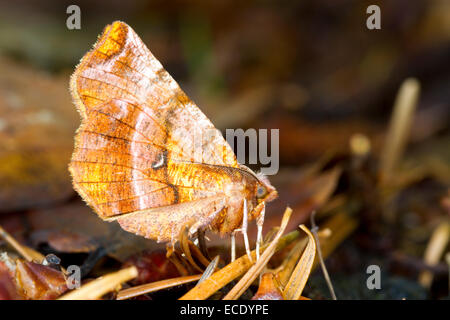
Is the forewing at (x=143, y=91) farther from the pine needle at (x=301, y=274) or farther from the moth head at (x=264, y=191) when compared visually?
the pine needle at (x=301, y=274)

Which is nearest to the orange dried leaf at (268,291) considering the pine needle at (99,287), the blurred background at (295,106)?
the blurred background at (295,106)

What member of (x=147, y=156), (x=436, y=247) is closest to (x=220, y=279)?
(x=147, y=156)

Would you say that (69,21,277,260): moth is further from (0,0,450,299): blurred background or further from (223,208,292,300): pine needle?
(0,0,450,299): blurred background

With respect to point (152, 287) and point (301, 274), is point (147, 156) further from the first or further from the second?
point (301, 274)

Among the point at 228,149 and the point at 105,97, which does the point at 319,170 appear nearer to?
the point at 228,149

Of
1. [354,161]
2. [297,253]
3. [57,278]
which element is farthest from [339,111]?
[57,278]

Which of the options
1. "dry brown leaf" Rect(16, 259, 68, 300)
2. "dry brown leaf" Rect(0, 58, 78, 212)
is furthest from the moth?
"dry brown leaf" Rect(0, 58, 78, 212)
